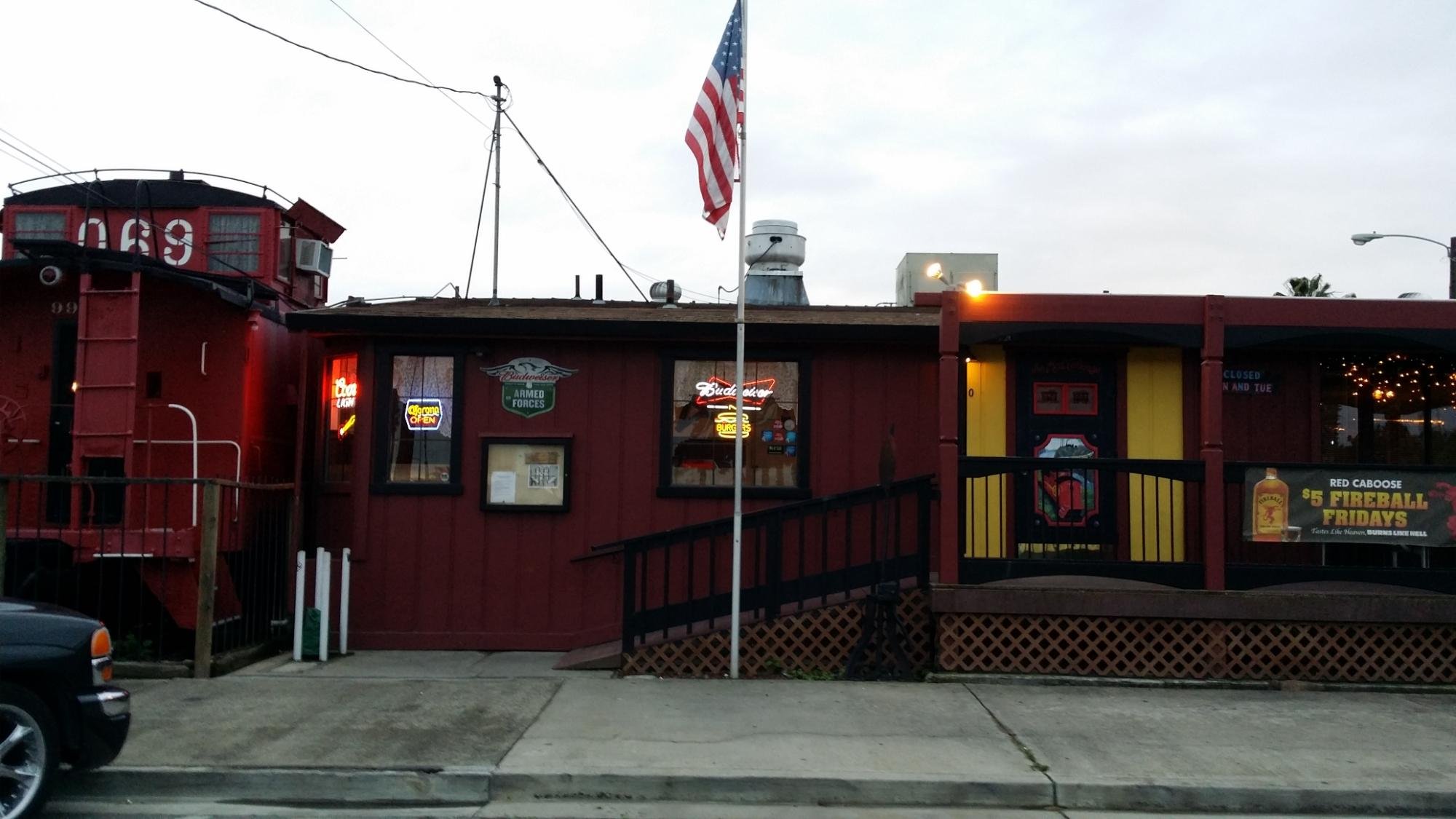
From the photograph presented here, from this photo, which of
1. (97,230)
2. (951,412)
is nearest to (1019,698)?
(951,412)

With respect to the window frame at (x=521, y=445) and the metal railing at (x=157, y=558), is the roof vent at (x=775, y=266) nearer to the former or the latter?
the window frame at (x=521, y=445)

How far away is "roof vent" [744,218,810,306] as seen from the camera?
15.7 m

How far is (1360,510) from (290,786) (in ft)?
→ 27.6

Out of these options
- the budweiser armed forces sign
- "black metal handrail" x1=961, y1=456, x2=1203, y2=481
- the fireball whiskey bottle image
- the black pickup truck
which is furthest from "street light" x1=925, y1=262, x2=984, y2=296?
the black pickup truck

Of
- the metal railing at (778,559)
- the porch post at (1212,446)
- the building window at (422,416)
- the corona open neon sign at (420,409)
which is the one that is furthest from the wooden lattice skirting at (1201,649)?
the corona open neon sign at (420,409)

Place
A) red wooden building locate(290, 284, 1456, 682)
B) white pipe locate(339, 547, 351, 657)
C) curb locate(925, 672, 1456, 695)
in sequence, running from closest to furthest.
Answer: curb locate(925, 672, 1456, 695) < white pipe locate(339, 547, 351, 657) < red wooden building locate(290, 284, 1456, 682)

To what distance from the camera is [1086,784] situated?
6.89 meters

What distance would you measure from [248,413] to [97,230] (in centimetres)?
317

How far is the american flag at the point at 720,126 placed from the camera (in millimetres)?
9781

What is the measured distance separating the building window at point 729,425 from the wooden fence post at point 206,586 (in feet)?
13.0

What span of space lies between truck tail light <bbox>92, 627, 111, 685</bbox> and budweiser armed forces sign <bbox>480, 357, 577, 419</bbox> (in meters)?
5.18

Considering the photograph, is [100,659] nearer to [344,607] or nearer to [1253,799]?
[344,607]

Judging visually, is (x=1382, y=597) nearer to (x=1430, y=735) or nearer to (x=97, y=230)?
(x=1430, y=735)

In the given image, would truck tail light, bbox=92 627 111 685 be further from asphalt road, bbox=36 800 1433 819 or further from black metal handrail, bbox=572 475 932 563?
black metal handrail, bbox=572 475 932 563
